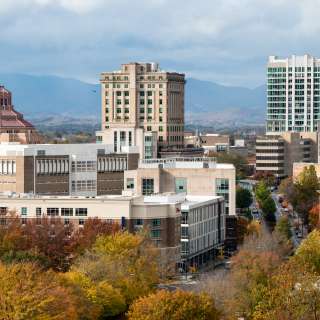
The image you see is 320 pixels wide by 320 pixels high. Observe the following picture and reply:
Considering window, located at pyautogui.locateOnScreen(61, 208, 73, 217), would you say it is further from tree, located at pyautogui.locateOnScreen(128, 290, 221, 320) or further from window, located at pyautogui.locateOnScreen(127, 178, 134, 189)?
tree, located at pyautogui.locateOnScreen(128, 290, 221, 320)

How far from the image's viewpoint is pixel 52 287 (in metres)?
83.4

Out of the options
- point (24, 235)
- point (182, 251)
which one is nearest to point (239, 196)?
point (182, 251)

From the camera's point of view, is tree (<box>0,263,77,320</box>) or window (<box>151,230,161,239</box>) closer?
tree (<box>0,263,77,320</box>)

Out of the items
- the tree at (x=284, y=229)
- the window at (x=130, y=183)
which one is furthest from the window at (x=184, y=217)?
the window at (x=130, y=183)

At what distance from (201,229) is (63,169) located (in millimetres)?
19881

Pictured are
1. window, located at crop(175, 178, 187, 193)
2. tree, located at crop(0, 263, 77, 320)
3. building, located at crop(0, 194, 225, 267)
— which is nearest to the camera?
tree, located at crop(0, 263, 77, 320)

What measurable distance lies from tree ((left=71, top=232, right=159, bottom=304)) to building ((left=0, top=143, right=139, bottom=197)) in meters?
29.0

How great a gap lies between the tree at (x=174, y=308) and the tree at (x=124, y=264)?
40.1ft

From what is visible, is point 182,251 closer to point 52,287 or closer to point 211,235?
point 211,235

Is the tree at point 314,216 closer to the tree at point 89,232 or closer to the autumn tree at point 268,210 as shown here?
the autumn tree at point 268,210

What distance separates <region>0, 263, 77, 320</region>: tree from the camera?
78.1 metres

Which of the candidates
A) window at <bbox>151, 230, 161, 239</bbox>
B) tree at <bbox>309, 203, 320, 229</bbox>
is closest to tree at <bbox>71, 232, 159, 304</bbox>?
window at <bbox>151, 230, 161, 239</bbox>

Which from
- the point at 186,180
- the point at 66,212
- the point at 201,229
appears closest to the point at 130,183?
the point at 186,180

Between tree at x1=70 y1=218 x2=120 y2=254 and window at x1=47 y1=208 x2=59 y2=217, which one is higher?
window at x1=47 y1=208 x2=59 y2=217
